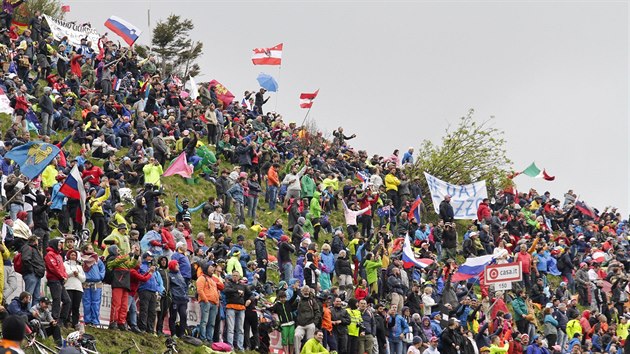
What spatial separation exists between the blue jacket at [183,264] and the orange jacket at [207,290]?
11.1 inches

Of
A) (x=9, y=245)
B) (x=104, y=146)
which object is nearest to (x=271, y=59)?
(x=104, y=146)

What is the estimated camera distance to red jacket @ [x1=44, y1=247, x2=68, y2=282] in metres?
21.1

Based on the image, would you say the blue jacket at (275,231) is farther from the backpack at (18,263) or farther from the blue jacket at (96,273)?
the backpack at (18,263)

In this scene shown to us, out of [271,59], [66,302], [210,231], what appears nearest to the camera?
[66,302]

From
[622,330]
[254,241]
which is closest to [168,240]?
[254,241]

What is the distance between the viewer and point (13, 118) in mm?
32969

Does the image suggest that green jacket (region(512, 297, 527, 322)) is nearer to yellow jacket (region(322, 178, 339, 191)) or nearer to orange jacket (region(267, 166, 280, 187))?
orange jacket (region(267, 166, 280, 187))

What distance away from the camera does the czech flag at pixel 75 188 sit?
83.9 ft

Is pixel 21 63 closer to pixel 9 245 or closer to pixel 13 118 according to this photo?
pixel 13 118

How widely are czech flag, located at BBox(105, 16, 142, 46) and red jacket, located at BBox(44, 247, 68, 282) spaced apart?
2402 cm

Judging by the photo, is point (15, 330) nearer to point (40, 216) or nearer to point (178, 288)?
point (178, 288)

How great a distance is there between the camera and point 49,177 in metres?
27.7

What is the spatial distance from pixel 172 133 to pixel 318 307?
43.7 feet

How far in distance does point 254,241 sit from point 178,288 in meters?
8.42
